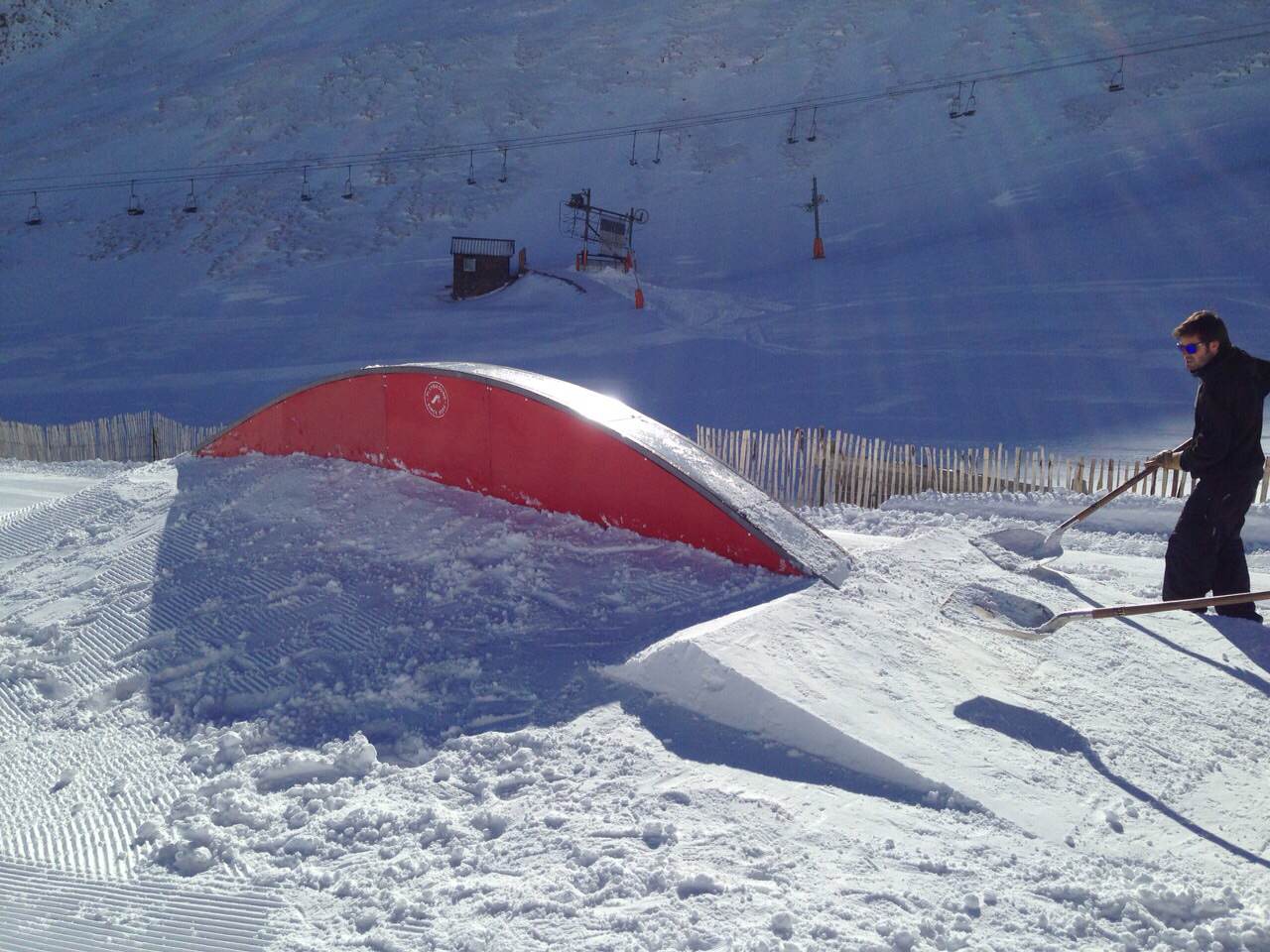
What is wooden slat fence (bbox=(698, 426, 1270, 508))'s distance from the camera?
10344 millimetres

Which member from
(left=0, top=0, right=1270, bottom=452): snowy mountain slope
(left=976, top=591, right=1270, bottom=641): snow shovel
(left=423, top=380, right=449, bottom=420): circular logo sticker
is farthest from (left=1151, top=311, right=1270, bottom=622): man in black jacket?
(left=0, top=0, right=1270, bottom=452): snowy mountain slope

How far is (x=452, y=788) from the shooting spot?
3.47 m

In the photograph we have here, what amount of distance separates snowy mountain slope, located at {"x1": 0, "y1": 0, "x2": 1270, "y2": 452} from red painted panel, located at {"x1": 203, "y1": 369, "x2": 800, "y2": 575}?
9.73 metres

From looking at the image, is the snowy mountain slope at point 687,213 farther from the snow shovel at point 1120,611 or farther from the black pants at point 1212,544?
the snow shovel at point 1120,611

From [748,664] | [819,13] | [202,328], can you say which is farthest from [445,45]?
[748,664]

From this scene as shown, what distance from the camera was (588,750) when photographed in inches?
144

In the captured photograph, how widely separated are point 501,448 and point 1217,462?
13.2ft

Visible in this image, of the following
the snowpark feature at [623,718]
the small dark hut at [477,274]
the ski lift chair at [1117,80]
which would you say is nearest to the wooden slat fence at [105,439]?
the snowpark feature at [623,718]

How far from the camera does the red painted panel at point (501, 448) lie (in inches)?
216

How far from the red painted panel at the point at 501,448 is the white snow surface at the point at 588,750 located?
149 mm

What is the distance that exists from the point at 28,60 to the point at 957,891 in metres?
64.3

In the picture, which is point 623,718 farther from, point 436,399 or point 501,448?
point 436,399

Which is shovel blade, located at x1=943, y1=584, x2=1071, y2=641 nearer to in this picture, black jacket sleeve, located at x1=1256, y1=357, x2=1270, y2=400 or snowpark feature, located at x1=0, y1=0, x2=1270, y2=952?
snowpark feature, located at x1=0, y1=0, x2=1270, y2=952

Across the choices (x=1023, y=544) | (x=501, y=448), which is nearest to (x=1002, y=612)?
(x=1023, y=544)
